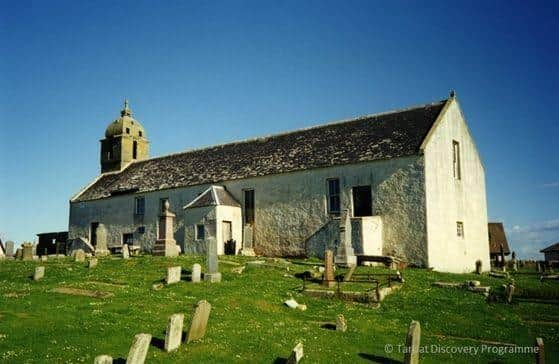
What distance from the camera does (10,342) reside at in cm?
1241

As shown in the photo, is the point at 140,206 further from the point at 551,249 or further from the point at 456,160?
the point at 551,249

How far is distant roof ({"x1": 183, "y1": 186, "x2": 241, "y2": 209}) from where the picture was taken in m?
38.2

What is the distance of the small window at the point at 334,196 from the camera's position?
114ft

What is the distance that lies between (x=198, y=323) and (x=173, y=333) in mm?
1001

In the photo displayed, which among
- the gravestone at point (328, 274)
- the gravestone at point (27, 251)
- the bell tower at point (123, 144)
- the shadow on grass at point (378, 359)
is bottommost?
the shadow on grass at point (378, 359)

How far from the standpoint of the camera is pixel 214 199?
38.2m

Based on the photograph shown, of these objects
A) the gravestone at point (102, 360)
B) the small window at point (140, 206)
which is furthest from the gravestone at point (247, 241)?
the gravestone at point (102, 360)

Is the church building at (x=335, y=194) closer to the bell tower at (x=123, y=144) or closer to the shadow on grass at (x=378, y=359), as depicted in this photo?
the bell tower at (x=123, y=144)

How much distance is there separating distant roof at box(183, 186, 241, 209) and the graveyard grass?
1384 centimetres

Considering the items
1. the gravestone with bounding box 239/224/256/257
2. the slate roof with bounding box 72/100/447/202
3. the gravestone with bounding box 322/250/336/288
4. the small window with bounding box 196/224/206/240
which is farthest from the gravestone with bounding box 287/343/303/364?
the small window with bounding box 196/224/206/240

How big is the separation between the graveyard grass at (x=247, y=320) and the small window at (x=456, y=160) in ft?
39.8

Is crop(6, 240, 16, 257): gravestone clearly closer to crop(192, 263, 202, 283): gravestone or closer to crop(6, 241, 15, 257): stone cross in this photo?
crop(6, 241, 15, 257): stone cross

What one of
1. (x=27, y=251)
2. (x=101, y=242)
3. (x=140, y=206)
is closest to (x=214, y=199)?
(x=101, y=242)

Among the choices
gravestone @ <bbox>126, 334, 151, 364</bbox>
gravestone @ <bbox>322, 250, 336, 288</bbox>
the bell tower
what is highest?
the bell tower
